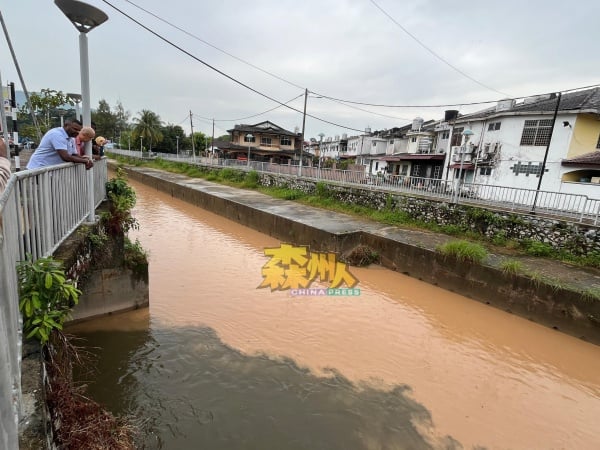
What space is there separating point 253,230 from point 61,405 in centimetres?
1120

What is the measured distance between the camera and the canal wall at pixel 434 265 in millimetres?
6637

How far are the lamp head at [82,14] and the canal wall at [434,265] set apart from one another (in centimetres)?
741

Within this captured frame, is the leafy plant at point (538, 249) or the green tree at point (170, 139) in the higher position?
the green tree at point (170, 139)

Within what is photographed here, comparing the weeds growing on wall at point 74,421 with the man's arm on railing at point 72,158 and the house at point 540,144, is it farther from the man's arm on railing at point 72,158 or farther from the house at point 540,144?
the house at point 540,144

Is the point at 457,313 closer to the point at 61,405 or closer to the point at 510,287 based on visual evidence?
the point at 510,287

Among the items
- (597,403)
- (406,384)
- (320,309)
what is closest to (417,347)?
(406,384)

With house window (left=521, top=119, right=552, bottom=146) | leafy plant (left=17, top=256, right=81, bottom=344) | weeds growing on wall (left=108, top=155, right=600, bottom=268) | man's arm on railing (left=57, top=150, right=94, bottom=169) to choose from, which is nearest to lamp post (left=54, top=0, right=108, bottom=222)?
man's arm on railing (left=57, top=150, right=94, bottom=169)

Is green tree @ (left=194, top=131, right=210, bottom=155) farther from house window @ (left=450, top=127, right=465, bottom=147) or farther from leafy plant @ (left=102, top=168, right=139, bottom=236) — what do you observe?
leafy plant @ (left=102, top=168, right=139, bottom=236)

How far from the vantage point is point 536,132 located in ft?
64.1

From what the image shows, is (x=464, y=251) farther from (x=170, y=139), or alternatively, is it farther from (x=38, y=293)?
(x=170, y=139)

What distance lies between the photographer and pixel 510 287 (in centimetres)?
739

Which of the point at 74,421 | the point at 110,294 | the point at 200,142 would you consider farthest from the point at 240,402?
the point at 200,142

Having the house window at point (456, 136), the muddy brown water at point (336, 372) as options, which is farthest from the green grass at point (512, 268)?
the house window at point (456, 136)

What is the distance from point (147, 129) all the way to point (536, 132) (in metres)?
48.3
